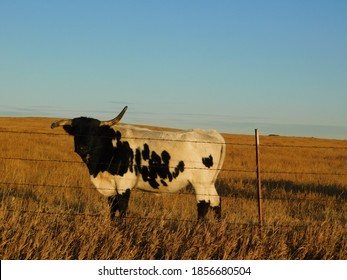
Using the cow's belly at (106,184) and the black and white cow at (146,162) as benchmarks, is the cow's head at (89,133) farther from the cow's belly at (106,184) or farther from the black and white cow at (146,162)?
the cow's belly at (106,184)

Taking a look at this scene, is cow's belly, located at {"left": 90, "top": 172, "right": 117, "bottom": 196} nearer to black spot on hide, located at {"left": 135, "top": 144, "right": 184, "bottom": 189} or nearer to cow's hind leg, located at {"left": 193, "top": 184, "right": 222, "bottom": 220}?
black spot on hide, located at {"left": 135, "top": 144, "right": 184, "bottom": 189}

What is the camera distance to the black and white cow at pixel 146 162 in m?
9.08

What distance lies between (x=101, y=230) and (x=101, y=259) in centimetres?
70

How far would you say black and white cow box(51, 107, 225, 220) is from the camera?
9078 mm

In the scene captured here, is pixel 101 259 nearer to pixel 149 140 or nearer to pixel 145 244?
pixel 145 244

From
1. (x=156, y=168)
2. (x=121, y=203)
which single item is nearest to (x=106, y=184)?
(x=121, y=203)

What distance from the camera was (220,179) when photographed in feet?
52.7

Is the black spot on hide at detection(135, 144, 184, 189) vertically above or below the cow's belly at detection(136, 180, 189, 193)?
above

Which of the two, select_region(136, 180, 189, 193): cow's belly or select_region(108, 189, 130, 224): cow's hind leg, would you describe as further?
select_region(136, 180, 189, 193): cow's belly

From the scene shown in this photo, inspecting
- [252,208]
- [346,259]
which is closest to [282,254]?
[346,259]

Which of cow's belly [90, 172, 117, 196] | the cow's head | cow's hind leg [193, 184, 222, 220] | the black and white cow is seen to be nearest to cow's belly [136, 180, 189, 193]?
the black and white cow

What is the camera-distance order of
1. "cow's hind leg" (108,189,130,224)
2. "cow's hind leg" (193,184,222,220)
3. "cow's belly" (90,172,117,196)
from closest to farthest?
"cow's hind leg" (108,189,130,224), "cow's hind leg" (193,184,222,220), "cow's belly" (90,172,117,196)

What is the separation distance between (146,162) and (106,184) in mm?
802

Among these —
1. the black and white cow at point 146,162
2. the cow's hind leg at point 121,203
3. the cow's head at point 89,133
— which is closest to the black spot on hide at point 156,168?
the black and white cow at point 146,162
